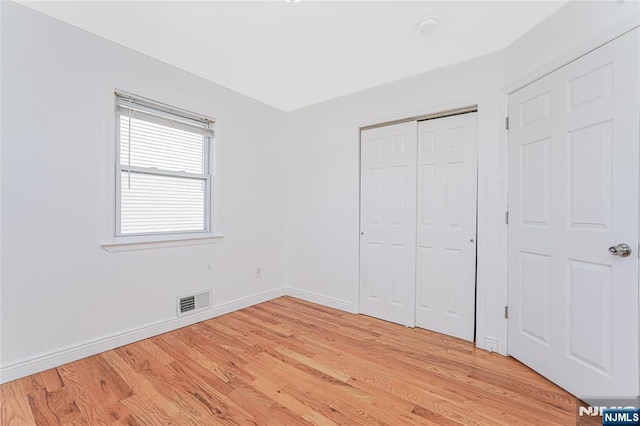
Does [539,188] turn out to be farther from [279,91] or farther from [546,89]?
[279,91]

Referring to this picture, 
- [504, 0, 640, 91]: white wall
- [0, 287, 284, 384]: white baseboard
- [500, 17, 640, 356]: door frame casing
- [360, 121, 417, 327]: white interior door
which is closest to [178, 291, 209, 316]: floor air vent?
[0, 287, 284, 384]: white baseboard

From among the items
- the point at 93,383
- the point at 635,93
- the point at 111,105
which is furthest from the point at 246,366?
the point at 635,93

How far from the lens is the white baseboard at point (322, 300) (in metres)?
3.27

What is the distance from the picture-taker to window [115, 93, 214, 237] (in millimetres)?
2434

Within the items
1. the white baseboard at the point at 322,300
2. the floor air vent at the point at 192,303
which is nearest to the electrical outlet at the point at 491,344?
the white baseboard at the point at 322,300

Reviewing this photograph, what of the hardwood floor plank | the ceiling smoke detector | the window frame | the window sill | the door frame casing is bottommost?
the hardwood floor plank

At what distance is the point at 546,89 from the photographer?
76.2 inches

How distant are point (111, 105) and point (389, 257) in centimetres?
299

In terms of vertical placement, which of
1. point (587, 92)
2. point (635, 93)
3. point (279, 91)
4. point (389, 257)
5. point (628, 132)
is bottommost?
point (389, 257)

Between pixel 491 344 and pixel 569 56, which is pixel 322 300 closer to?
pixel 491 344

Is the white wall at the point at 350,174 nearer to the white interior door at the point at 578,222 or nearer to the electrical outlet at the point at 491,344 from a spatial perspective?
the electrical outlet at the point at 491,344

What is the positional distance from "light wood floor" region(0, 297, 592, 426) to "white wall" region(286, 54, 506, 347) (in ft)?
1.92

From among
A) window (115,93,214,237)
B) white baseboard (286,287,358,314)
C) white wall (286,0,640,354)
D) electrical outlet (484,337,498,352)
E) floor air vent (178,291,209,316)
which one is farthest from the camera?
white baseboard (286,287,358,314)

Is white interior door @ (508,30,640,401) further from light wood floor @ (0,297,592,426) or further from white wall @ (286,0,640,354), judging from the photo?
light wood floor @ (0,297,592,426)
